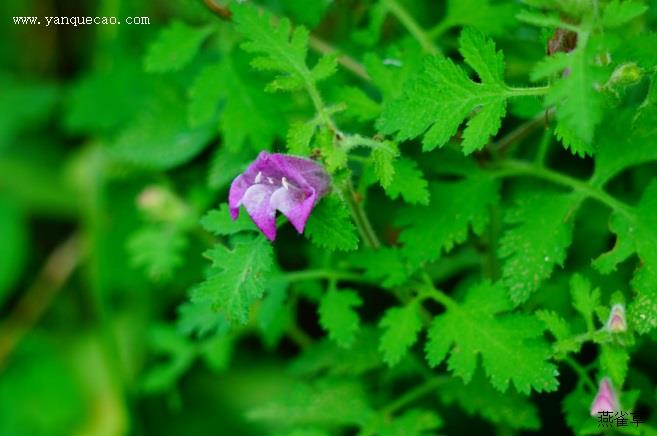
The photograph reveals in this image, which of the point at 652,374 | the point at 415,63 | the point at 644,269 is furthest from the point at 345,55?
the point at 652,374

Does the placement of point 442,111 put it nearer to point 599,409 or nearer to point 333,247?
point 333,247

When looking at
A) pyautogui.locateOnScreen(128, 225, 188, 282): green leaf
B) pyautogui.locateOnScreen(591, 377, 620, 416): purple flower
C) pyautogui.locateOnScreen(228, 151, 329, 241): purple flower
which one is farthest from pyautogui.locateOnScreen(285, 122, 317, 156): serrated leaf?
pyautogui.locateOnScreen(128, 225, 188, 282): green leaf

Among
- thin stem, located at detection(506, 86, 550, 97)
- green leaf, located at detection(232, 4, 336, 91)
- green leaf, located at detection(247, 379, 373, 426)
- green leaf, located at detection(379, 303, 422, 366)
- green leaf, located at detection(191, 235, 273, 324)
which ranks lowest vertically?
green leaf, located at detection(247, 379, 373, 426)

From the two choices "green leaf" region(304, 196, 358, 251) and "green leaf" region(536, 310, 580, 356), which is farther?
"green leaf" region(536, 310, 580, 356)

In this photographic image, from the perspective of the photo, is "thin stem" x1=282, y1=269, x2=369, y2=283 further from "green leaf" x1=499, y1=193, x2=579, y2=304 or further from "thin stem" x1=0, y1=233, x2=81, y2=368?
"thin stem" x1=0, y1=233, x2=81, y2=368

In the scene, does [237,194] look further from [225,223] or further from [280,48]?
[280,48]

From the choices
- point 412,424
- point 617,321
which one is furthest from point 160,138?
point 617,321

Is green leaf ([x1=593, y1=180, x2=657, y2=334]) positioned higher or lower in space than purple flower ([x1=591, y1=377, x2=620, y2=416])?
higher
